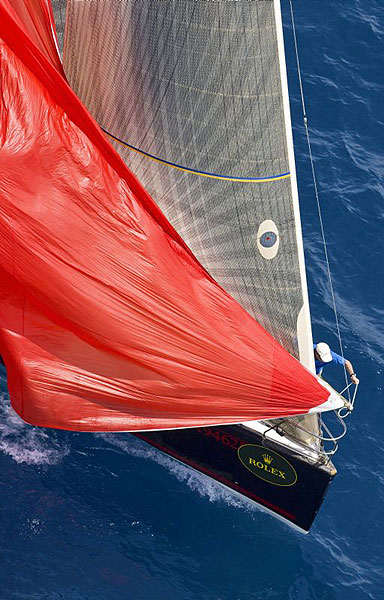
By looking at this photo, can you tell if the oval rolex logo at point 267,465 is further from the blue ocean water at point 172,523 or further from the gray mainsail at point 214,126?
the blue ocean water at point 172,523

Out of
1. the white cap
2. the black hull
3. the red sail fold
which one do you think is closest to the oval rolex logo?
the black hull

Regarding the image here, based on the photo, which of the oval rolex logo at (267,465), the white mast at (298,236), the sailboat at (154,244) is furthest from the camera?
the oval rolex logo at (267,465)

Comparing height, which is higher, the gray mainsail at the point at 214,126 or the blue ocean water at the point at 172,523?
the gray mainsail at the point at 214,126

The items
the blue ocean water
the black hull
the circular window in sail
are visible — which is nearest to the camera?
the circular window in sail

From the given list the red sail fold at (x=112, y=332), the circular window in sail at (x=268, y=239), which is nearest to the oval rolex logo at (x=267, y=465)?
the red sail fold at (x=112, y=332)

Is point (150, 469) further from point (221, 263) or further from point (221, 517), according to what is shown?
point (221, 263)

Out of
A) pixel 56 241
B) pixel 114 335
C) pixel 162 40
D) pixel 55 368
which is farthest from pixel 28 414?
pixel 162 40

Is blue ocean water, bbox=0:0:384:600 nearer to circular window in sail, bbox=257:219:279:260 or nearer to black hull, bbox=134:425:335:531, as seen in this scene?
black hull, bbox=134:425:335:531
